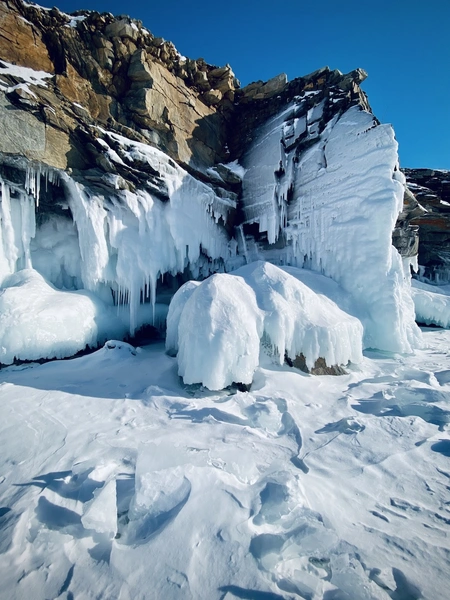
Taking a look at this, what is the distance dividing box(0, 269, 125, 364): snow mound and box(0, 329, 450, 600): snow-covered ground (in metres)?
2.20

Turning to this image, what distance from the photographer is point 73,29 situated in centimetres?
1037

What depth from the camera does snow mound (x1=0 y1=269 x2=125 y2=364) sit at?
668 centimetres

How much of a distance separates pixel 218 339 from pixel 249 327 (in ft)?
2.75

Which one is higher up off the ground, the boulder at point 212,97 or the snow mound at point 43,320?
the boulder at point 212,97

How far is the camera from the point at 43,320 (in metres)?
7.12

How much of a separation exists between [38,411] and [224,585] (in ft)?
13.8

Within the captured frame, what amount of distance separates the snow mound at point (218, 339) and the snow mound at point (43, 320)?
12.8 ft

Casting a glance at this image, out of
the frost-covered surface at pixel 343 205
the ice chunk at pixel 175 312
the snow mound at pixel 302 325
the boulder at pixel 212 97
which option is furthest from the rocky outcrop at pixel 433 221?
the ice chunk at pixel 175 312

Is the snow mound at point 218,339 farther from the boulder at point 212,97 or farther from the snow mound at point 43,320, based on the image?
the boulder at point 212,97

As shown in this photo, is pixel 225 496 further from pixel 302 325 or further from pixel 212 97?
pixel 212 97

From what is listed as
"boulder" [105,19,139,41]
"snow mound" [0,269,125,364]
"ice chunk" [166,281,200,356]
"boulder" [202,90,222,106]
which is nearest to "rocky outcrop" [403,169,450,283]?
"boulder" [202,90,222,106]

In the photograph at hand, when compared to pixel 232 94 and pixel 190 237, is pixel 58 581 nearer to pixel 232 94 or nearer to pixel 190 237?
pixel 190 237

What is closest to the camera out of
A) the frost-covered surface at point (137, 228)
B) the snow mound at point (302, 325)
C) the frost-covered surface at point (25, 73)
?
the snow mound at point (302, 325)

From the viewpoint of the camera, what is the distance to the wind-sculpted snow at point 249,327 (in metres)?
5.37
